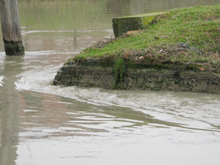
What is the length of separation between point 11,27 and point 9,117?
5.58m

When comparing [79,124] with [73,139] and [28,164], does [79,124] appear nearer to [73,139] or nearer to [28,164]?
[73,139]

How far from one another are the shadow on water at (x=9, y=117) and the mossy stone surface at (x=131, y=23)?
8.16ft

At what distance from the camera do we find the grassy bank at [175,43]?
214 inches

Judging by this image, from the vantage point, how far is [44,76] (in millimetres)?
6770

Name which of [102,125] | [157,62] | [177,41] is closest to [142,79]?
[157,62]

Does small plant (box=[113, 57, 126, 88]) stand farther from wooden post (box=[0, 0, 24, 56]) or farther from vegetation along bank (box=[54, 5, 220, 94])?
wooden post (box=[0, 0, 24, 56])

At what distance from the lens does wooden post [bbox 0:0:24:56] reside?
886 centimetres

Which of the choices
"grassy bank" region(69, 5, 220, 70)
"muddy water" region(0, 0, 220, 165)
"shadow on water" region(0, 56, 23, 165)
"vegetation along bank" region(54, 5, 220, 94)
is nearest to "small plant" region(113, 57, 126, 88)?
"vegetation along bank" region(54, 5, 220, 94)

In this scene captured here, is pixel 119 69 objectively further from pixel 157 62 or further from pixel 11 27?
pixel 11 27

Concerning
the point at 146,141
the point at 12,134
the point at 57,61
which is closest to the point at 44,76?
the point at 57,61

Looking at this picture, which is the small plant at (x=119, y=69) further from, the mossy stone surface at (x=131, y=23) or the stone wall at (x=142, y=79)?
the mossy stone surface at (x=131, y=23)

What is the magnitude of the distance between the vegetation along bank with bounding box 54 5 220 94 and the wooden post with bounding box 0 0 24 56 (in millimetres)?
3490

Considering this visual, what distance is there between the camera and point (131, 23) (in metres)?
7.39

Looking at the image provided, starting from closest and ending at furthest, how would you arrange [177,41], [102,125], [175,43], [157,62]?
[102,125], [157,62], [175,43], [177,41]
